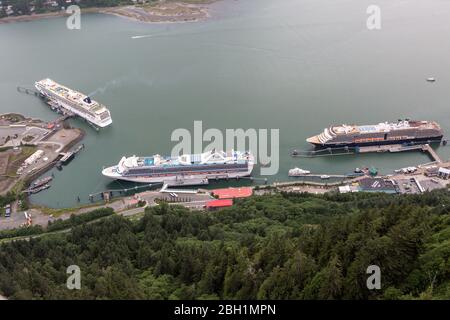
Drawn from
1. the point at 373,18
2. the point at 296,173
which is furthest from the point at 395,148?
the point at 373,18

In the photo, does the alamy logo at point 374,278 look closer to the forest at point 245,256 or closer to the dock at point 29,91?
the forest at point 245,256

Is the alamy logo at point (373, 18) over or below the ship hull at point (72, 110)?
over

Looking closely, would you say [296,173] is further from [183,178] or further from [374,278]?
[374,278]

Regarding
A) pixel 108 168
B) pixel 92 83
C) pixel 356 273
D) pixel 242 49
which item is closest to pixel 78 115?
pixel 92 83

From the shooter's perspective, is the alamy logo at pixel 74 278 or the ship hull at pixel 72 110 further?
Result: the ship hull at pixel 72 110

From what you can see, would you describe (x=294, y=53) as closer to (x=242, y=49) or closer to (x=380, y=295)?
(x=242, y=49)

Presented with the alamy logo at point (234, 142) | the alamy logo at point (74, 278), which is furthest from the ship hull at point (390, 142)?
the alamy logo at point (74, 278)

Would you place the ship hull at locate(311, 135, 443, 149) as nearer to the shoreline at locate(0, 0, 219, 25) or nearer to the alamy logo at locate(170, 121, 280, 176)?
the alamy logo at locate(170, 121, 280, 176)

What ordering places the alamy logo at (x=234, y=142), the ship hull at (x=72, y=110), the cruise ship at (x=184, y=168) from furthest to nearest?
the ship hull at (x=72, y=110) → the alamy logo at (x=234, y=142) → the cruise ship at (x=184, y=168)
